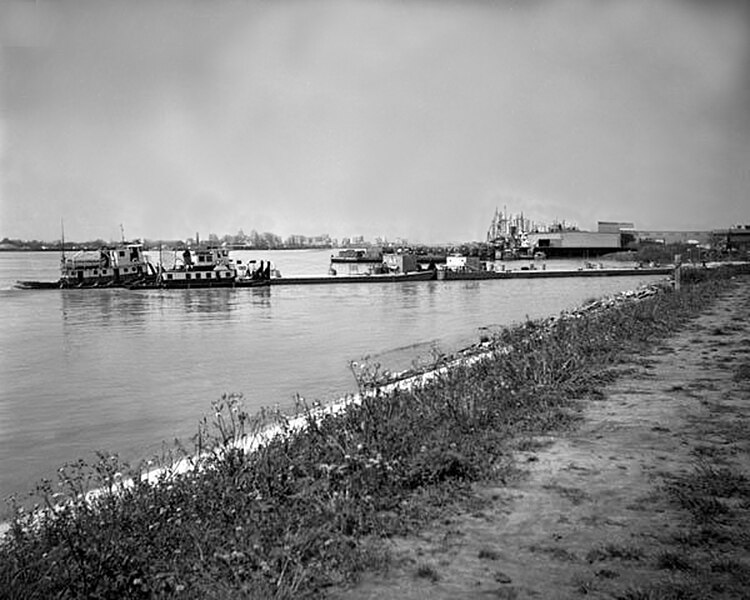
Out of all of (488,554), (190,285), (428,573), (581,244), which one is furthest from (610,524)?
(581,244)

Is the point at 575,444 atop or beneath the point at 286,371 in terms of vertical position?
atop

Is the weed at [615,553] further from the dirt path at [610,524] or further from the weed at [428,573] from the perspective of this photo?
the weed at [428,573]

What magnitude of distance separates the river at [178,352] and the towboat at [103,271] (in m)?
11.8

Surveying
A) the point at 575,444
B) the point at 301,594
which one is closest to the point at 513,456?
the point at 575,444

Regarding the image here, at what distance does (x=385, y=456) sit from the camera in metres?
5.42

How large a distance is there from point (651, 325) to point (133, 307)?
3585 cm

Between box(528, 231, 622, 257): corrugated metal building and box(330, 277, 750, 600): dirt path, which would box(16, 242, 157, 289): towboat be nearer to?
box(330, 277, 750, 600): dirt path

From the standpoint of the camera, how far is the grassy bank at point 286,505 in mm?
3709

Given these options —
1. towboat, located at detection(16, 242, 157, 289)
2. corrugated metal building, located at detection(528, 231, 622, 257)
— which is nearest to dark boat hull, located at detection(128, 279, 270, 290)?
towboat, located at detection(16, 242, 157, 289)

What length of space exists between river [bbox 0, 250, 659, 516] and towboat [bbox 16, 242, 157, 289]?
11790 mm

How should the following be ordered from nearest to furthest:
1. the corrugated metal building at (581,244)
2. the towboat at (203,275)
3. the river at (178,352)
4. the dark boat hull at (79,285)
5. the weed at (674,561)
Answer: the weed at (674,561) < the river at (178,352) < the towboat at (203,275) < the dark boat hull at (79,285) < the corrugated metal building at (581,244)

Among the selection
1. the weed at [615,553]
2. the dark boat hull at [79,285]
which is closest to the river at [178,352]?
the weed at [615,553]

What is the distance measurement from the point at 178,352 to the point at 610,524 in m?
19.5

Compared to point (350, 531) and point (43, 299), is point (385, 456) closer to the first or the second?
point (350, 531)
